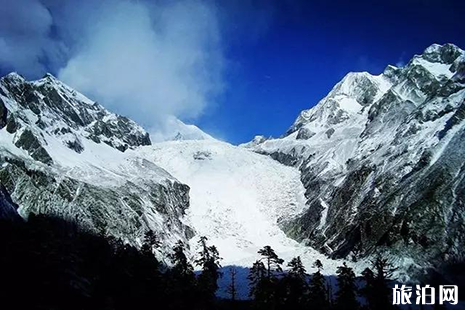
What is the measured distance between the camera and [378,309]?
49.9 metres

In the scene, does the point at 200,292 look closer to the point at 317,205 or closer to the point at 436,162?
the point at 436,162

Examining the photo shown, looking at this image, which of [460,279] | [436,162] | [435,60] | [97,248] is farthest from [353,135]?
Result: [97,248]

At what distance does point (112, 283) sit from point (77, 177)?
203 ft

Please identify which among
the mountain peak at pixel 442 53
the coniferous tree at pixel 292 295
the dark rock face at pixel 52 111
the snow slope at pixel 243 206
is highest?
the mountain peak at pixel 442 53

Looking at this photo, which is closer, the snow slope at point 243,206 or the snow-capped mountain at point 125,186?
the snow-capped mountain at point 125,186

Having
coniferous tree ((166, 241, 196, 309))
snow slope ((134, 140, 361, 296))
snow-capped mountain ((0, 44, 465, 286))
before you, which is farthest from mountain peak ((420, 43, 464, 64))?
coniferous tree ((166, 241, 196, 309))

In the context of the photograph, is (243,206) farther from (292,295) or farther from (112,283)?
(112,283)

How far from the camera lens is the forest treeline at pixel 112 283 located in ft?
103

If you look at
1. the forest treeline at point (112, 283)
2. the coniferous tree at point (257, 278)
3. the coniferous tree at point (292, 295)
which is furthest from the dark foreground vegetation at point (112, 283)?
the coniferous tree at point (257, 278)

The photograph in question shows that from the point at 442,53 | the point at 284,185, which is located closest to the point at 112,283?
the point at 284,185

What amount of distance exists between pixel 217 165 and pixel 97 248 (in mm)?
134525

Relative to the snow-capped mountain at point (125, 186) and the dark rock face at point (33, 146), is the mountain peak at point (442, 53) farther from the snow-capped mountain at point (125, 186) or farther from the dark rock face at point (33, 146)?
the dark rock face at point (33, 146)

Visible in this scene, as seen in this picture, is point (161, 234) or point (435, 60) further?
point (435, 60)

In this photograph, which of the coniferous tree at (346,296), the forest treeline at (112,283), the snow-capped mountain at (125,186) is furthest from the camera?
the snow-capped mountain at (125,186)
